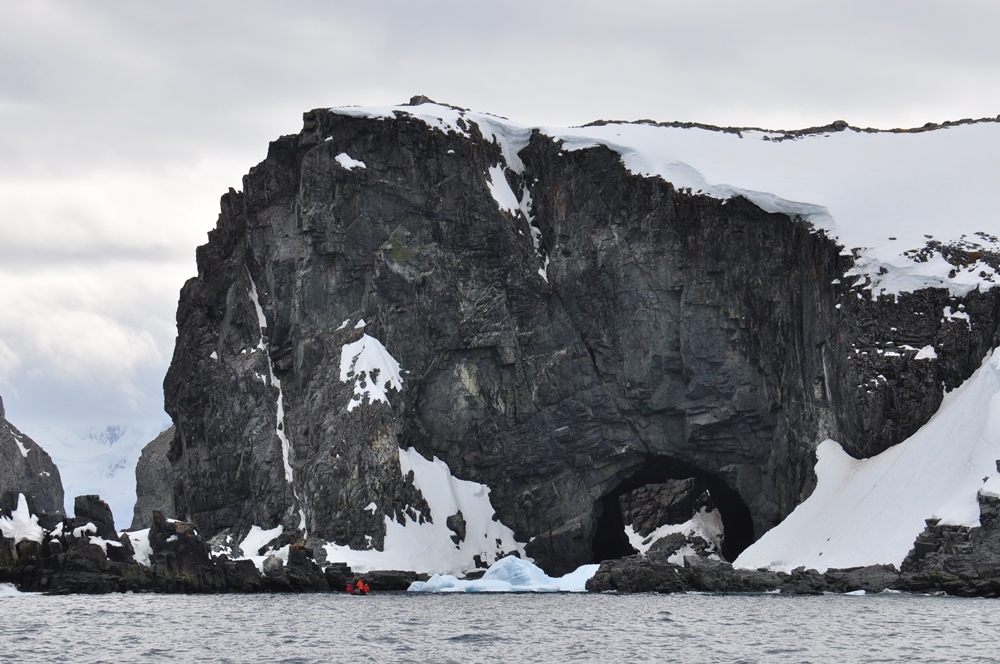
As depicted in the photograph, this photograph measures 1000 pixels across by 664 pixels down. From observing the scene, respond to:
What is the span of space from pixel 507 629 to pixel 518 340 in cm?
4980

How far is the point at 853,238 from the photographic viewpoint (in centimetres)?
10331

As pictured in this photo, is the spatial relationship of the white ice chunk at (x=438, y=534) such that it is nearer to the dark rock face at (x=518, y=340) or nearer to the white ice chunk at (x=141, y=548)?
the dark rock face at (x=518, y=340)

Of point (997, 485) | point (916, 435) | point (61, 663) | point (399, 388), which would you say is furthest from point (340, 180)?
point (61, 663)

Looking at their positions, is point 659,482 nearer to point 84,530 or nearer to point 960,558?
point 960,558

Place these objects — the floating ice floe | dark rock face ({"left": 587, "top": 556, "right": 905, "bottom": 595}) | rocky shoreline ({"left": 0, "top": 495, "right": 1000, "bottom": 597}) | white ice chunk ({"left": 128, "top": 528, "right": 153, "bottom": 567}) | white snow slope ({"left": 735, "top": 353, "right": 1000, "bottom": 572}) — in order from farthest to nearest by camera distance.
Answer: white ice chunk ({"left": 128, "top": 528, "right": 153, "bottom": 567})
the floating ice floe
white snow slope ({"left": 735, "top": 353, "right": 1000, "bottom": 572})
dark rock face ({"left": 587, "top": 556, "right": 905, "bottom": 595})
rocky shoreline ({"left": 0, "top": 495, "right": 1000, "bottom": 597})

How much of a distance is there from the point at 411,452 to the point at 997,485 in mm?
42444

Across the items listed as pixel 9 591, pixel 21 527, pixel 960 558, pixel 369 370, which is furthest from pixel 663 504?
pixel 9 591

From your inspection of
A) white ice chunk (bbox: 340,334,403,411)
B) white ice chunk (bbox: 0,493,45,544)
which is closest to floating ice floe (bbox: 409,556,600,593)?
white ice chunk (bbox: 340,334,403,411)

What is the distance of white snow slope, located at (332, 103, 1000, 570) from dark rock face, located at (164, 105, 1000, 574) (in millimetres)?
1891

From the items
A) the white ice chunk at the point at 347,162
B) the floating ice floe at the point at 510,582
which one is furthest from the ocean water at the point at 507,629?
the white ice chunk at the point at 347,162

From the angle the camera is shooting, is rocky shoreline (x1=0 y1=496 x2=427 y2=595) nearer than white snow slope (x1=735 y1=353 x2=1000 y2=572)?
No

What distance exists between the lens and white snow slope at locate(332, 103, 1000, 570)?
88688 millimetres

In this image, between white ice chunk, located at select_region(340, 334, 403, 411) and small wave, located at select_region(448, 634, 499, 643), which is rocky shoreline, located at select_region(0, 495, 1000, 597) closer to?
white ice chunk, located at select_region(340, 334, 403, 411)

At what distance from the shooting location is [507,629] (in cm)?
6159
